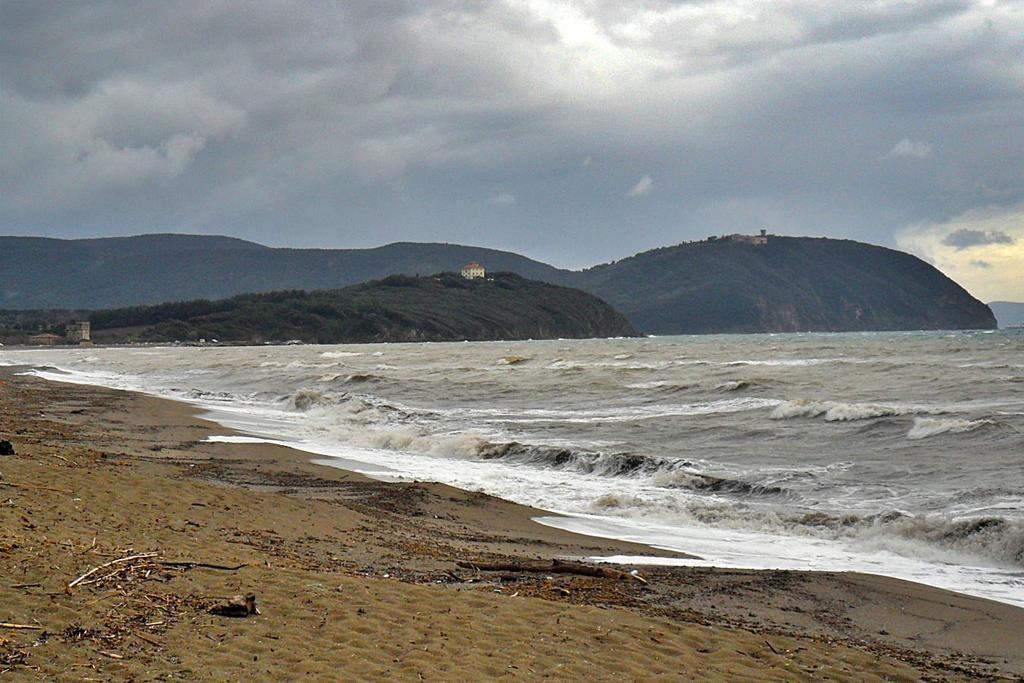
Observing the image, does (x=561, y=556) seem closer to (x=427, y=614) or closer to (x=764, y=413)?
(x=427, y=614)

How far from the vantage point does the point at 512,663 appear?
6.10m

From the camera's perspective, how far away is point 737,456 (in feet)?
61.1

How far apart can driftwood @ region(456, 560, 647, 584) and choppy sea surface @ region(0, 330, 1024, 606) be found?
154cm

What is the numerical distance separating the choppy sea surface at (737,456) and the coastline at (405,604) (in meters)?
1.42

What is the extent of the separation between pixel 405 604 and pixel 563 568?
2347mm

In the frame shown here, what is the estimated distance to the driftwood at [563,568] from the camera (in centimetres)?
903

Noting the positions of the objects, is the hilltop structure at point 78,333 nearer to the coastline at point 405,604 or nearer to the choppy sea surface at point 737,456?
the choppy sea surface at point 737,456

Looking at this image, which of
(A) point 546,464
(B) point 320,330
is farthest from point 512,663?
(B) point 320,330

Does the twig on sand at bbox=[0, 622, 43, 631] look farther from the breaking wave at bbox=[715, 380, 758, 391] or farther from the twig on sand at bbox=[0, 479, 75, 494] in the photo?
the breaking wave at bbox=[715, 380, 758, 391]

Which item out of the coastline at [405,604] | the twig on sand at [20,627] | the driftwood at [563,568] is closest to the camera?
the twig on sand at [20,627]

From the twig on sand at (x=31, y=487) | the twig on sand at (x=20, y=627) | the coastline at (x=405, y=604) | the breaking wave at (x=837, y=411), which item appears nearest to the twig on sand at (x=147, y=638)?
the coastline at (x=405, y=604)

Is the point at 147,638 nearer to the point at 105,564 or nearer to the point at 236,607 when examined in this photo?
the point at 236,607

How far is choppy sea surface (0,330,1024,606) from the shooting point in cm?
1142

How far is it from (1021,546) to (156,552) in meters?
9.20
